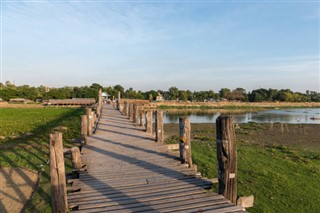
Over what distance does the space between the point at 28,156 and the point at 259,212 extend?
34.7 ft


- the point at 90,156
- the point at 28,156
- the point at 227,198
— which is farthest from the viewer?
the point at 28,156

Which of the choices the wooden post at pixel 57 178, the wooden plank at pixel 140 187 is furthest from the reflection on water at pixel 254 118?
the wooden post at pixel 57 178

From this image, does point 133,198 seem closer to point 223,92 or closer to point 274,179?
point 274,179

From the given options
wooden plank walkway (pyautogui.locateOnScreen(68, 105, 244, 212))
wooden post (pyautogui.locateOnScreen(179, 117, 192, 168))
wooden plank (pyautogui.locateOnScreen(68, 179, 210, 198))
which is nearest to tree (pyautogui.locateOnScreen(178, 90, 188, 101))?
wooden plank walkway (pyautogui.locateOnScreen(68, 105, 244, 212))

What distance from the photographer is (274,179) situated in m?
9.81

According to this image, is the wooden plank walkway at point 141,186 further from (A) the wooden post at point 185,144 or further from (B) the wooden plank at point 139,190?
(A) the wooden post at point 185,144

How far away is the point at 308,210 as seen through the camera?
24.5 ft

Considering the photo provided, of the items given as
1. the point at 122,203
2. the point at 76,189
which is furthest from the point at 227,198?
the point at 76,189

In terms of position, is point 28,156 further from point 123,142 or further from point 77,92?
point 77,92

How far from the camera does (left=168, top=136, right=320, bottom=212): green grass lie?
25.5 ft

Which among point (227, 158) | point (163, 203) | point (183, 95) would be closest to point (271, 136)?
point (227, 158)

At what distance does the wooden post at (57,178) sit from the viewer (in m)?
4.29

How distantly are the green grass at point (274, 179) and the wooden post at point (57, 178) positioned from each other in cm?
551

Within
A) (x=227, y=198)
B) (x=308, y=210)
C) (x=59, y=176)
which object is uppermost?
(x=59, y=176)
